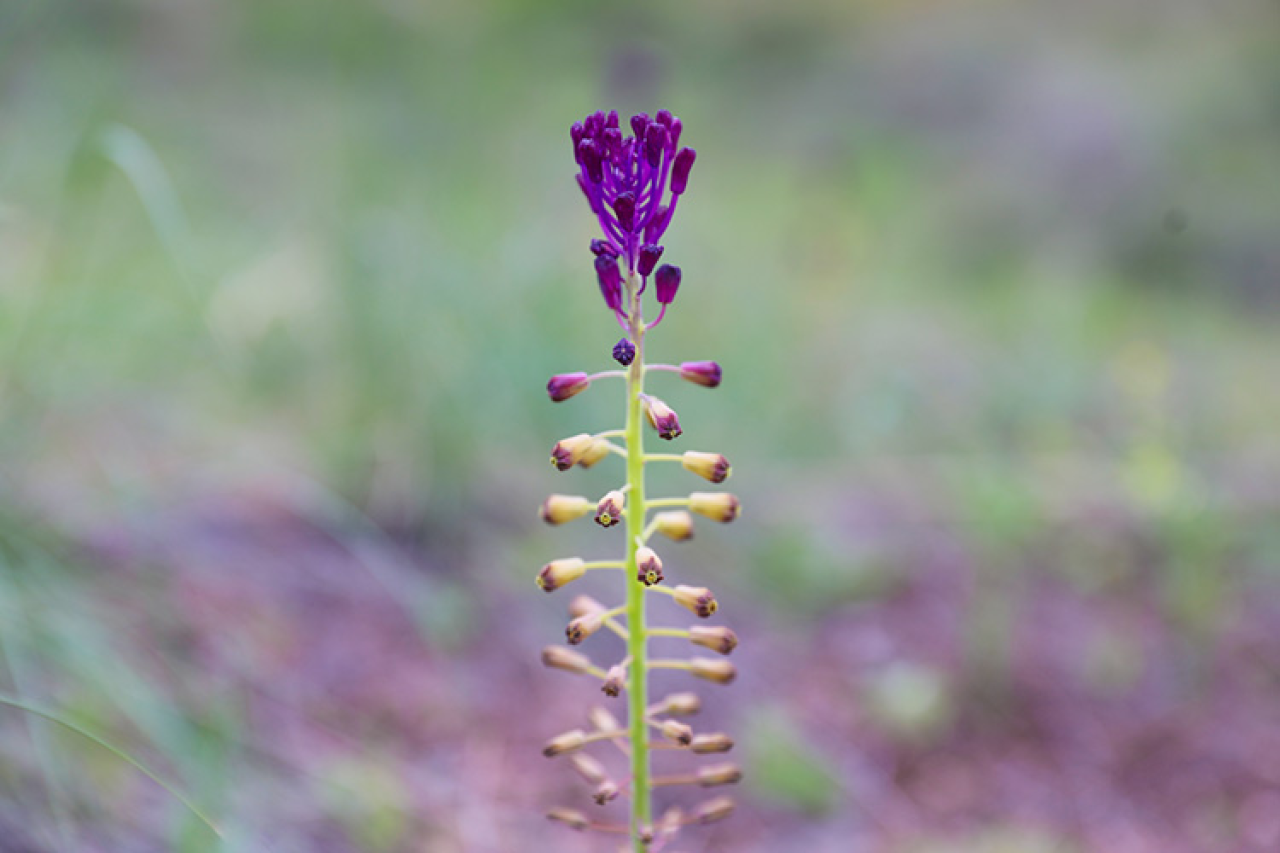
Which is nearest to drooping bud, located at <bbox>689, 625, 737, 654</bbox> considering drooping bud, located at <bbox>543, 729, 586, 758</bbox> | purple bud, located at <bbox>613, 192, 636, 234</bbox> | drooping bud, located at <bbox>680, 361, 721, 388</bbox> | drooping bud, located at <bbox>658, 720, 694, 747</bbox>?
drooping bud, located at <bbox>658, 720, 694, 747</bbox>

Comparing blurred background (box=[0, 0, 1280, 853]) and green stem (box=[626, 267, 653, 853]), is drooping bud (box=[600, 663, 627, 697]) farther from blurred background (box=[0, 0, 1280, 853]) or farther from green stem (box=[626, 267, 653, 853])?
blurred background (box=[0, 0, 1280, 853])

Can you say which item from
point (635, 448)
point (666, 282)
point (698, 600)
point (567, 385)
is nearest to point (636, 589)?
point (698, 600)

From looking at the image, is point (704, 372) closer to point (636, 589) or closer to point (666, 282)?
point (666, 282)

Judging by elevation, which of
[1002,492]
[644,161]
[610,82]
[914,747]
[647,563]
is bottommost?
[647,563]

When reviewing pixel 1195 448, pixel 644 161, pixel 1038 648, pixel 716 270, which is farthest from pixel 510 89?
pixel 644 161

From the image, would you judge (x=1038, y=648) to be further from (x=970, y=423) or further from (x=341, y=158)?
(x=341, y=158)

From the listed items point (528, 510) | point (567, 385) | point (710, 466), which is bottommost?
point (710, 466)

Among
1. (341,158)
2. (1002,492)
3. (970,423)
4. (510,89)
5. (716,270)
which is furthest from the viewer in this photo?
(510,89)
